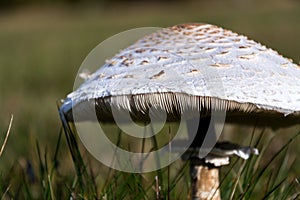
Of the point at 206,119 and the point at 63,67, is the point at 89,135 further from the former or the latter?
the point at 63,67

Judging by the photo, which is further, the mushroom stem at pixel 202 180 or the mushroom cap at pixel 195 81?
the mushroom stem at pixel 202 180

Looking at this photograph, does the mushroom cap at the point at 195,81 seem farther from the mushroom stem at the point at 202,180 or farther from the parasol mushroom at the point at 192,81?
the mushroom stem at the point at 202,180

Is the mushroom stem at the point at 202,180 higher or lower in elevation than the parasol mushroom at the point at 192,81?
lower

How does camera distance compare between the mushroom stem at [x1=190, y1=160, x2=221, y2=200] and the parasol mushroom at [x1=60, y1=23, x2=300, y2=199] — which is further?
the mushroom stem at [x1=190, y1=160, x2=221, y2=200]

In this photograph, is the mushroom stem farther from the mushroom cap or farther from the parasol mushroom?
the mushroom cap

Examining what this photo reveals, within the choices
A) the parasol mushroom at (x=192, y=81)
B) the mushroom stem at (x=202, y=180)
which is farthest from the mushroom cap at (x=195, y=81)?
the mushroom stem at (x=202, y=180)

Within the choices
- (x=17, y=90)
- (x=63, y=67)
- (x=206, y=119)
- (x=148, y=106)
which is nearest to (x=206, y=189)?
(x=206, y=119)

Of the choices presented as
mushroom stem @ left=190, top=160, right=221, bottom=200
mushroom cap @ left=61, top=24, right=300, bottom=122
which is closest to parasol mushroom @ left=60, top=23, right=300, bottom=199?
mushroom cap @ left=61, top=24, right=300, bottom=122
